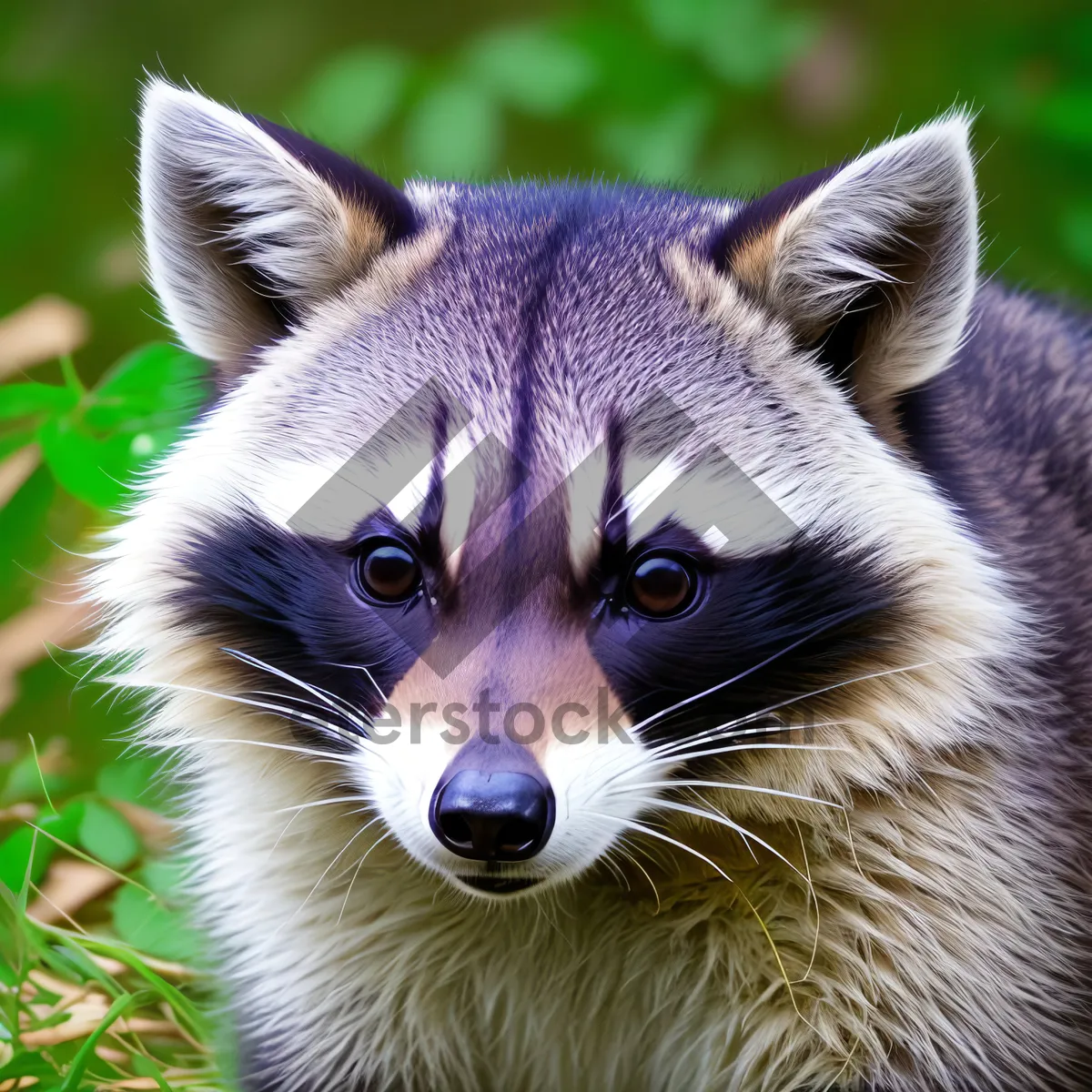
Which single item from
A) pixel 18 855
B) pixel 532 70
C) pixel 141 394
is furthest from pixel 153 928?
pixel 532 70

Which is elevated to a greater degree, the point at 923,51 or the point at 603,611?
the point at 923,51

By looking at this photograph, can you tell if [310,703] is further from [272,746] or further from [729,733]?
[729,733]

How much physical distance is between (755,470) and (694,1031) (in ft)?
3.52

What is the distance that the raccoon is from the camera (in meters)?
2.61

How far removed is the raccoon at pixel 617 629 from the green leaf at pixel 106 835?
807 millimetres

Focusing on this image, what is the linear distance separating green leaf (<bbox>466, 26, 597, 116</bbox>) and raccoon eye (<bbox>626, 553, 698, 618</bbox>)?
10.1 feet

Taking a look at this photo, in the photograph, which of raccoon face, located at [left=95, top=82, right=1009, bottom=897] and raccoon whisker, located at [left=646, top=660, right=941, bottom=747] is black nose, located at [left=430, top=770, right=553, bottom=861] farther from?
raccoon whisker, located at [left=646, top=660, right=941, bottom=747]

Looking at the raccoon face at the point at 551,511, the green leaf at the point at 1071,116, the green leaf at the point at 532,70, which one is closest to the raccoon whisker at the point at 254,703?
the raccoon face at the point at 551,511

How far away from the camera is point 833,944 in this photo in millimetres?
2814

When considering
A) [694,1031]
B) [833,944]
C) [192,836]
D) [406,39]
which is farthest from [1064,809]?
[406,39]

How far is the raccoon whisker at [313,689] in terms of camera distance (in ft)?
8.80

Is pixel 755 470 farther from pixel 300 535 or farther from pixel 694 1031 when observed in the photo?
pixel 694 1031

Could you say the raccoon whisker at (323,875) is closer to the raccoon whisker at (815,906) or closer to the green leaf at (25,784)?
the raccoon whisker at (815,906)

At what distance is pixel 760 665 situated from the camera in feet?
8.63
